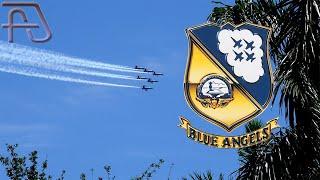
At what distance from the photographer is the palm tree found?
87.2 ft

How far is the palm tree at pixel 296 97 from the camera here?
2658cm

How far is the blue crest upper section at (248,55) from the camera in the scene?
27797 mm

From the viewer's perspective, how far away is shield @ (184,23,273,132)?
91.1 ft

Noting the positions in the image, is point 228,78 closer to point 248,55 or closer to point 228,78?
point 228,78

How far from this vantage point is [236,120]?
2762cm

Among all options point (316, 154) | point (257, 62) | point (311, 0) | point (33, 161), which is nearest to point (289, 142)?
point (316, 154)

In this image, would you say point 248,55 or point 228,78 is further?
point 248,55

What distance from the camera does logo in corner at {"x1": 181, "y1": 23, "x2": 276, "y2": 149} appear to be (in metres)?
27.8

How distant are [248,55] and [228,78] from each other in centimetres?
103

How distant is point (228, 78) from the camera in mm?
28016

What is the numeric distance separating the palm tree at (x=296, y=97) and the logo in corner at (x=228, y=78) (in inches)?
21.5

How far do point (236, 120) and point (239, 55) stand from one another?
2.19m

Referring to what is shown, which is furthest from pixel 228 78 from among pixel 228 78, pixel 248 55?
pixel 248 55

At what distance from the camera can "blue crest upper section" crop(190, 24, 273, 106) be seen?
27.8m
